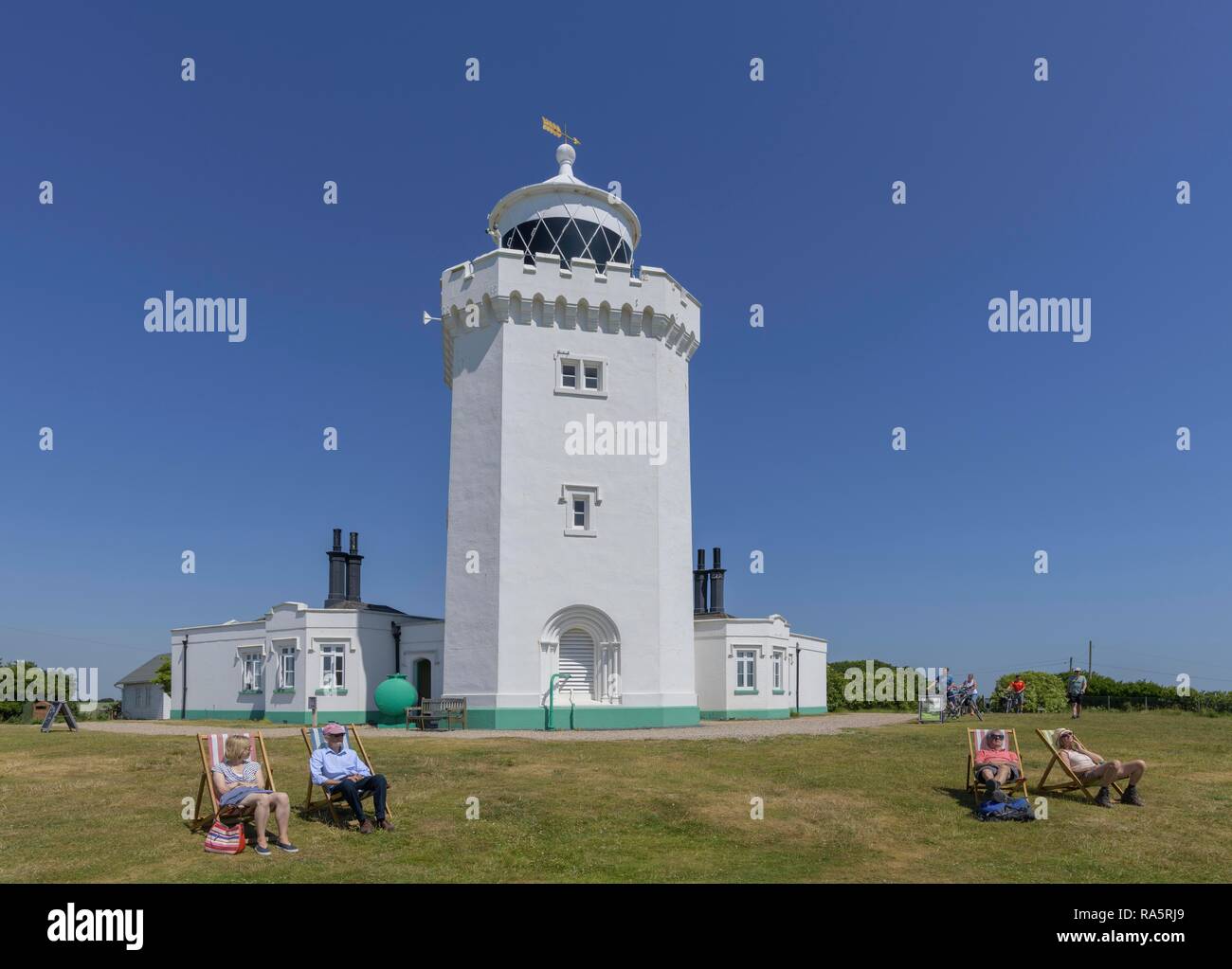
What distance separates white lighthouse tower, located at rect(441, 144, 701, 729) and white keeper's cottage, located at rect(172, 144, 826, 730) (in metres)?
0.04

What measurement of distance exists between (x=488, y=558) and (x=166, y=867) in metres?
16.8

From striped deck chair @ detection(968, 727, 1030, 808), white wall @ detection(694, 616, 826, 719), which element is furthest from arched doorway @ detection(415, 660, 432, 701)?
striped deck chair @ detection(968, 727, 1030, 808)

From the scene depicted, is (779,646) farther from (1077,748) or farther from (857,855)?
(857,855)

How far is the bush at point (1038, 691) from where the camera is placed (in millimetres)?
36812

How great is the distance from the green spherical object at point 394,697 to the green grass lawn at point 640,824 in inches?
400

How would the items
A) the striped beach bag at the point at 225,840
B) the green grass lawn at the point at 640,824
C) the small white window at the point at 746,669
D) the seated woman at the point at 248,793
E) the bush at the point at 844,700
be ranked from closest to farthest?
the green grass lawn at the point at 640,824, the striped beach bag at the point at 225,840, the seated woman at the point at 248,793, the small white window at the point at 746,669, the bush at the point at 844,700

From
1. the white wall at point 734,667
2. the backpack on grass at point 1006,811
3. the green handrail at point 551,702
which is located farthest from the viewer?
the white wall at point 734,667

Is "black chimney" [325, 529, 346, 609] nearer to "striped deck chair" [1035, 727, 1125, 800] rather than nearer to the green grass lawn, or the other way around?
the green grass lawn

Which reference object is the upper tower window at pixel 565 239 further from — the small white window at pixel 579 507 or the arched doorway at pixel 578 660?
the arched doorway at pixel 578 660

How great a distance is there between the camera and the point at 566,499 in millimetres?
25484

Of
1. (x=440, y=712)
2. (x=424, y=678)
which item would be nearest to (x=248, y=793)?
(x=440, y=712)

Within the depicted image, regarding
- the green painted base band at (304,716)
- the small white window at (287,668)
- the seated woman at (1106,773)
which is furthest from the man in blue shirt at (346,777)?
the small white window at (287,668)
